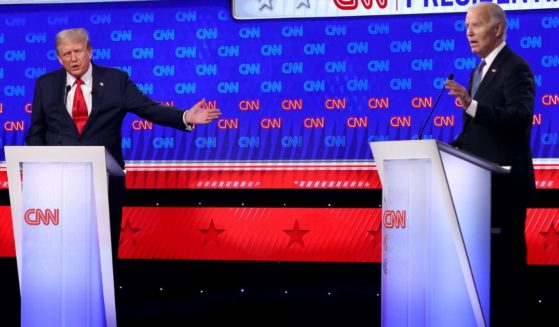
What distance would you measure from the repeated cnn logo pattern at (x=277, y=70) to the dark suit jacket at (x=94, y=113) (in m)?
0.85

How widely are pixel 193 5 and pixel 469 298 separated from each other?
2711 millimetres

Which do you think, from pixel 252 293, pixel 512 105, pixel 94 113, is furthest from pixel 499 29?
pixel 252 293

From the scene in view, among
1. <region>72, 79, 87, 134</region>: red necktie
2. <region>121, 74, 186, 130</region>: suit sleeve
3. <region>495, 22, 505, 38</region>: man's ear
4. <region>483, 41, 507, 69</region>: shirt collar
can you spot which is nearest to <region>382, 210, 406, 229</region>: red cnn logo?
<region>483, 41, 507, 69</region>: shirt collar

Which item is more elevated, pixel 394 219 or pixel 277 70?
pixel 277 70

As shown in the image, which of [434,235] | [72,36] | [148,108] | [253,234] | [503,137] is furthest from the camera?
[253,234]

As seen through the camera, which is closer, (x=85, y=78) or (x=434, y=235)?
(x=434, y=235)

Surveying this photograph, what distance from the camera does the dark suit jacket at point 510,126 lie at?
3338 millimetres

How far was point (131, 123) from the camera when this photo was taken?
5.11 meters

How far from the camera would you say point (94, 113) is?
13.2 ft

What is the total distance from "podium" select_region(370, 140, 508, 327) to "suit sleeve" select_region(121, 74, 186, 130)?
139 cm

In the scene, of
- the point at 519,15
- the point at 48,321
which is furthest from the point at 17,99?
the point at 519,15

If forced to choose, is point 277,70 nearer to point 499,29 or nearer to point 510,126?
point 499,29

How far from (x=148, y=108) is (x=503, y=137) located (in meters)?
1.75

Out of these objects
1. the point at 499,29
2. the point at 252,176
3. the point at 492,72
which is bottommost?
the point at 252,176
